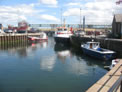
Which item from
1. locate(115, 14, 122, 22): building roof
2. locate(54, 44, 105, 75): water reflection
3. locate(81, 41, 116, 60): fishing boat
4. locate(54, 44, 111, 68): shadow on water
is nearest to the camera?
locate(54, 44, 105, 75): water reflection

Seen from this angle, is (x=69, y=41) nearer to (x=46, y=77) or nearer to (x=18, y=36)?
(x=18, y=36)

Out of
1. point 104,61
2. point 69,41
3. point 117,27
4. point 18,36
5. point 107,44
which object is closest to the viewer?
point 104,61

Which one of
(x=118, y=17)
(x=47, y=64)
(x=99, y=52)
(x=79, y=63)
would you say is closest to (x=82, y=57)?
(x=99, y=52)

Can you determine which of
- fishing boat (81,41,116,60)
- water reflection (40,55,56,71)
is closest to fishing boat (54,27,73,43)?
fishing boat (81,41,116,60)

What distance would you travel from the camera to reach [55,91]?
1062 centimetres

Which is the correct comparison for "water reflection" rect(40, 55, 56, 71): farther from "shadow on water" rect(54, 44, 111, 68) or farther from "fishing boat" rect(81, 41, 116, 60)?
"fishing boat" rect(81, 41, 116, 60)

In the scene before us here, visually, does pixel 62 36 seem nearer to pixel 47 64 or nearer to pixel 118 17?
pixel 118 17

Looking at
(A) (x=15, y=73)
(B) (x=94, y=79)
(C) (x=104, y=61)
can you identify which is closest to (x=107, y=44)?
(C) (x=104, y=61)

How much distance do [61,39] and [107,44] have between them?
65.9 ft

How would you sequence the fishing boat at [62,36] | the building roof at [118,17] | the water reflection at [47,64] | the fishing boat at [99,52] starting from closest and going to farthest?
the water reflection at [47,64], the fishing boat at [99,52], the building roof at [118,17], the fishing boat at [62,36]

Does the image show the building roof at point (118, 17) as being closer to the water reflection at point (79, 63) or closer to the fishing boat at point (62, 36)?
the fishing boat at point (62, 36)

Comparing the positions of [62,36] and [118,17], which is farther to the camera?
[62,36]

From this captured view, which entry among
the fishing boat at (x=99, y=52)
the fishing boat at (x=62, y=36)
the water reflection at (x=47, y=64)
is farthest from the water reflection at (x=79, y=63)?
the fishing boat at (x=62, y=36)

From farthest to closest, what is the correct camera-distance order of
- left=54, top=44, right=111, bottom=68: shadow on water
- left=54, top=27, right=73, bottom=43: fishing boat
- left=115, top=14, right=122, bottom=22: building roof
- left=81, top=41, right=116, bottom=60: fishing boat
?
left=54, top=27, right=73, bottom=43: fishing boat < left=115, top=14, right=122, bottom=22: building roof < left=81, top=41, right=116, bottom=60: fishing boat < left=54, top=44, right=111, bottom=68: shadow on water
